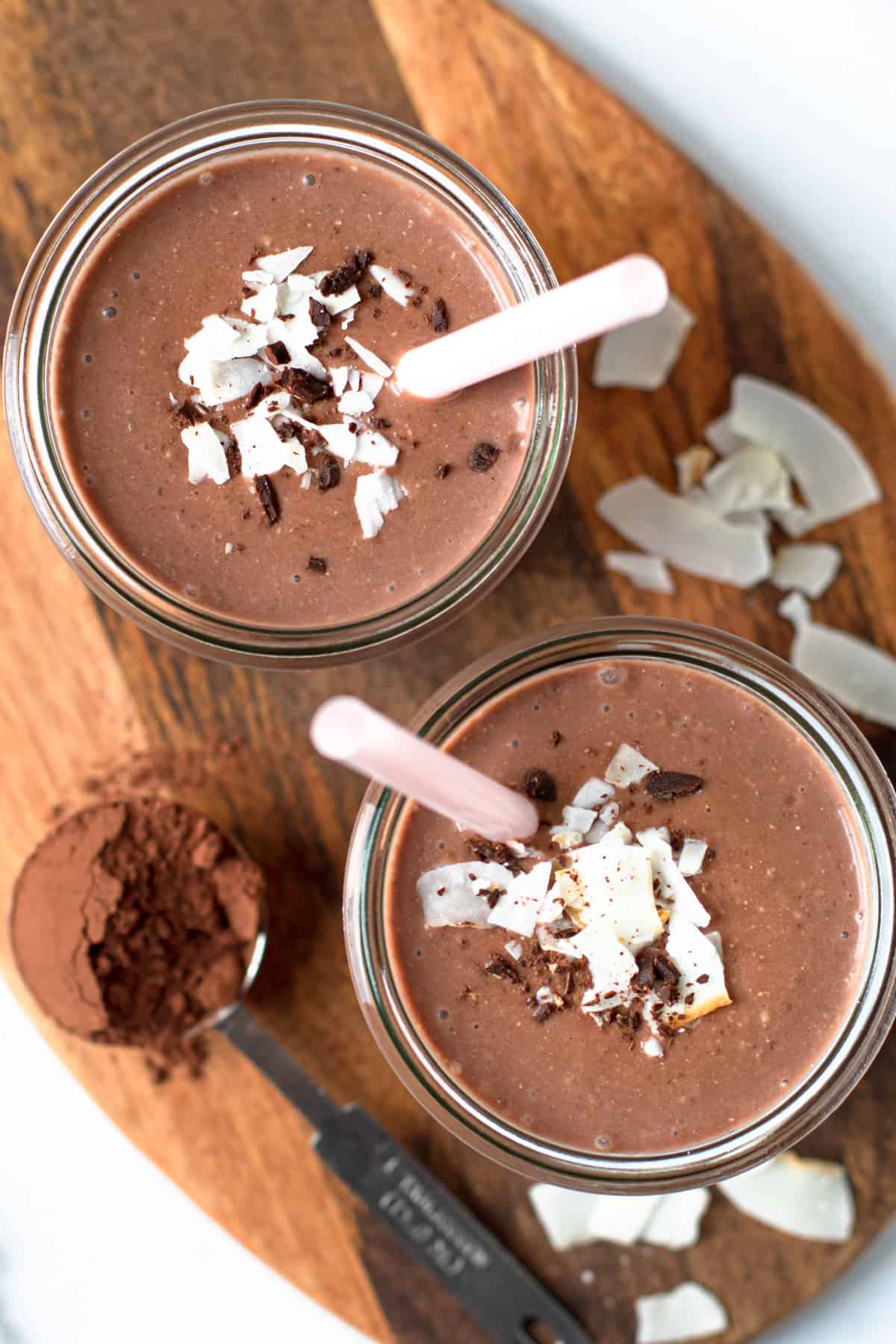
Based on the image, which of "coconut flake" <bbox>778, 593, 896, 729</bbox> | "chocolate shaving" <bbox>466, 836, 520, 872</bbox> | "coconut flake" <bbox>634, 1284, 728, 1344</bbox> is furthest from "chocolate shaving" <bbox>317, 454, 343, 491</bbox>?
"coconut flake" <bbox>634, 1284, 728, 1344</bbox>

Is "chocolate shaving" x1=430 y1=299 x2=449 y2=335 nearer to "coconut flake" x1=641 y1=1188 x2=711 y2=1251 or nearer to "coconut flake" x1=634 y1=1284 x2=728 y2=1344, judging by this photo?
→ "coconut flake" x1=641 y1=1188 x2=711 y2=1251

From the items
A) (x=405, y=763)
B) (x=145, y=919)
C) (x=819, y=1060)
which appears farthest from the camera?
(x=145, y=919)

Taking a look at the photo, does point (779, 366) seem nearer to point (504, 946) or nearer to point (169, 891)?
point (504, 946)

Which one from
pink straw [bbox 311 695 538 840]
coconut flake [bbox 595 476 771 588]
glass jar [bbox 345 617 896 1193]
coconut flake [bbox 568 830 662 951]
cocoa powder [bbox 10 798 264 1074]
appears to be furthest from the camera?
coconut flake [bbox 595 476 771 588]

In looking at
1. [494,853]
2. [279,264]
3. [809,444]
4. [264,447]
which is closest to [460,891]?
[494,853]

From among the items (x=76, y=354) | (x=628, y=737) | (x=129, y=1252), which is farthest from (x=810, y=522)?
(x=129, y=1252)

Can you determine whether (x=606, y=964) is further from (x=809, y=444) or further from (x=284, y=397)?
(x=809, y=444)
